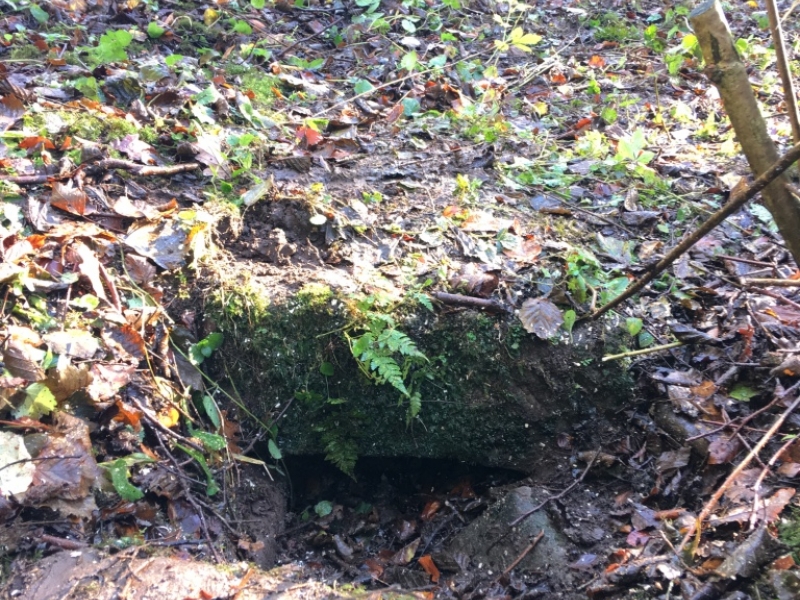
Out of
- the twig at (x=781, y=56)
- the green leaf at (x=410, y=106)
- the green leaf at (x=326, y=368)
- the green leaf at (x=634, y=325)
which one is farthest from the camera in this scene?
the green leaf at (x=410, y=106)

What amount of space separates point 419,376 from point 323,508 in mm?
859

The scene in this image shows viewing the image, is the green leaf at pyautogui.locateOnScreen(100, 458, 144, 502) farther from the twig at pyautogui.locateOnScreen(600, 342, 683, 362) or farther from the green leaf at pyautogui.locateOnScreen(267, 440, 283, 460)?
the twig at pyautogui.locateOnScreen(600, 342, 683, 362)

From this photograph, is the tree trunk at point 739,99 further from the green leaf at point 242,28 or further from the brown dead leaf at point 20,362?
the green leaf at point 242,28

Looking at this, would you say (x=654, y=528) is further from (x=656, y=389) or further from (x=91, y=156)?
(x=91, y=156)

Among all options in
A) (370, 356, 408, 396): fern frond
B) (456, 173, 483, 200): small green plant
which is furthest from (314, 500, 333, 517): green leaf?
(456, 173, 483, 200): small green plant

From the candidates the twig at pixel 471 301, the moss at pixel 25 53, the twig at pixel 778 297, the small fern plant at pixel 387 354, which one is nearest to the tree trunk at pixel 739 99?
the twig at pixel 778 297

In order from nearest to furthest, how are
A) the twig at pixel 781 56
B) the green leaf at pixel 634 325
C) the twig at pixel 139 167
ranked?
the twig at pixel 781 56 → the green leaf at pixel 634 325 → the twig at pixel 139 167

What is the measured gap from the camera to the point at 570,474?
2.68m

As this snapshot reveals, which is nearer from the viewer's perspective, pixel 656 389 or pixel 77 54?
pixel 656 389

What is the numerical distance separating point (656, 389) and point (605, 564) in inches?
32.9

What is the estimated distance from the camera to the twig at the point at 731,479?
2.01m

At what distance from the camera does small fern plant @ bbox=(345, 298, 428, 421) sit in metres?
2.56

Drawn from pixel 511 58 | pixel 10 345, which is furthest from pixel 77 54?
pixel 511 58

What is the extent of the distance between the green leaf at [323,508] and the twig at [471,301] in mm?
1204
